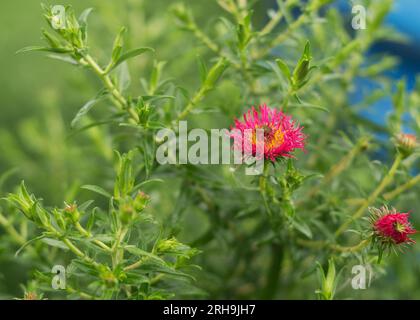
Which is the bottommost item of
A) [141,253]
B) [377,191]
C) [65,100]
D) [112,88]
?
[141,253]

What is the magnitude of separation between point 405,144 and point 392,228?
156mm

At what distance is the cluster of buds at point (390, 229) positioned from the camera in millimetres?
664

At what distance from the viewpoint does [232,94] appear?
1.06m

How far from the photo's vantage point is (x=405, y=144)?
2.56 ft

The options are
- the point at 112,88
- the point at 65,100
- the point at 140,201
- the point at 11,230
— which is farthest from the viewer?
the point at 65,100

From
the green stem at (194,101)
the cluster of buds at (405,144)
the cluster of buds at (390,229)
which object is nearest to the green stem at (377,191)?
the cluster of buds at (405,144)

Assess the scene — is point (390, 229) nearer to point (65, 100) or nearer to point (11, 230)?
point (11, 230)

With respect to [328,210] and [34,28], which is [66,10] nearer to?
[328,210]

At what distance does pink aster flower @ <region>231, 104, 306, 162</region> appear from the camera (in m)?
0.68

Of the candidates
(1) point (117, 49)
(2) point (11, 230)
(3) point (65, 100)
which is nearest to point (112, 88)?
(1) point (117, 49)

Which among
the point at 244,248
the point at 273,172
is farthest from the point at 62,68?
the point at 273,172

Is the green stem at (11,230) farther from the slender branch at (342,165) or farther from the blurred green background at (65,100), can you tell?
the slender branch at (342,165)
